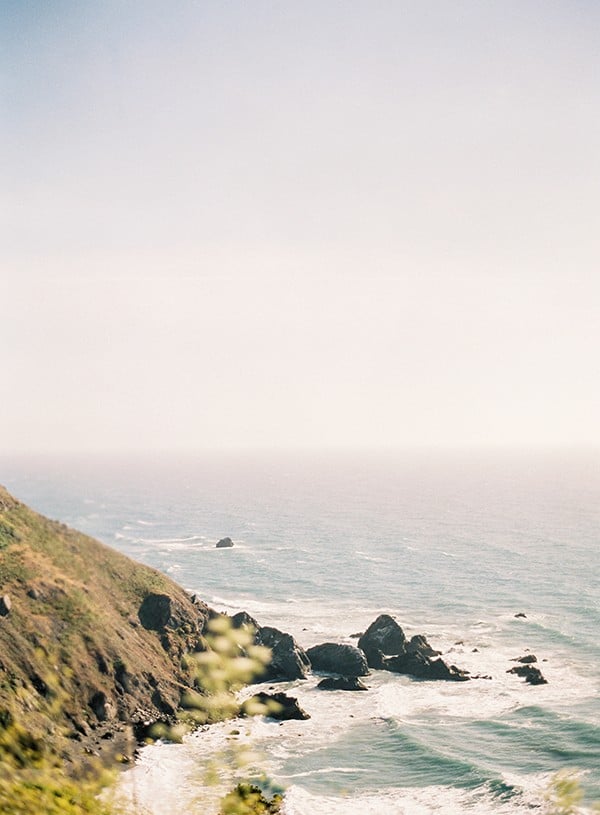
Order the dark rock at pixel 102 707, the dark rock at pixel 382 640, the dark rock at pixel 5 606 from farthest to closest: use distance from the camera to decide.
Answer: the dark rock at pixel 382 640 < the dark rock at pixel 5 606 < the dark rock at pixel 102 707

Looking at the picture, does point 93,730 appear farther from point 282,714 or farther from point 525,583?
point 525,583

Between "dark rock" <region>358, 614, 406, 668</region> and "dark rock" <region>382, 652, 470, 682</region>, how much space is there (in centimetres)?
132

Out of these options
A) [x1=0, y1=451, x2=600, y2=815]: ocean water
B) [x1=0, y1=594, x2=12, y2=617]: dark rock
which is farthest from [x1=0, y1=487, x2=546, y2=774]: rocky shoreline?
[x1=0, y1=451, x2=600, y2=815]: ocean water

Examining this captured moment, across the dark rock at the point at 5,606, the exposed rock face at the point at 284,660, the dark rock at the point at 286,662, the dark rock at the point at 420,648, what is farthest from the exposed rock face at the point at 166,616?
the dark rock at the point at 420,648

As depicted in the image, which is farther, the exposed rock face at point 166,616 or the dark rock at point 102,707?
the exposed rock face at point 166,616

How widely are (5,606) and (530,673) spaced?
44.8m

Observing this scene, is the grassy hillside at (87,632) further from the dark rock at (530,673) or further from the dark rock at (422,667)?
the dark rock at (530,673)

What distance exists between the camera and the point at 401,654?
63969 mm

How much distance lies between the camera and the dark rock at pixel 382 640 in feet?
213

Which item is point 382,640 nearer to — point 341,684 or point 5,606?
point 341,684

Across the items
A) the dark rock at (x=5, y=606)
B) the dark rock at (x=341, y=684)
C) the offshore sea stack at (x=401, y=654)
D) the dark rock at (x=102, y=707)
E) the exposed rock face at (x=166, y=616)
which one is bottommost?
the dark rock at (x=341, y=684)

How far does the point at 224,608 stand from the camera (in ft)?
270

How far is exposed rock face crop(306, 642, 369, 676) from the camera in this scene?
60406 mm

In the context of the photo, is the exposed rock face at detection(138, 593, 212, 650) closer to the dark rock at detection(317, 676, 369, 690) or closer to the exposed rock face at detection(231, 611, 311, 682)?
the exposed rock face at detection(231, 611, 311, 682)
